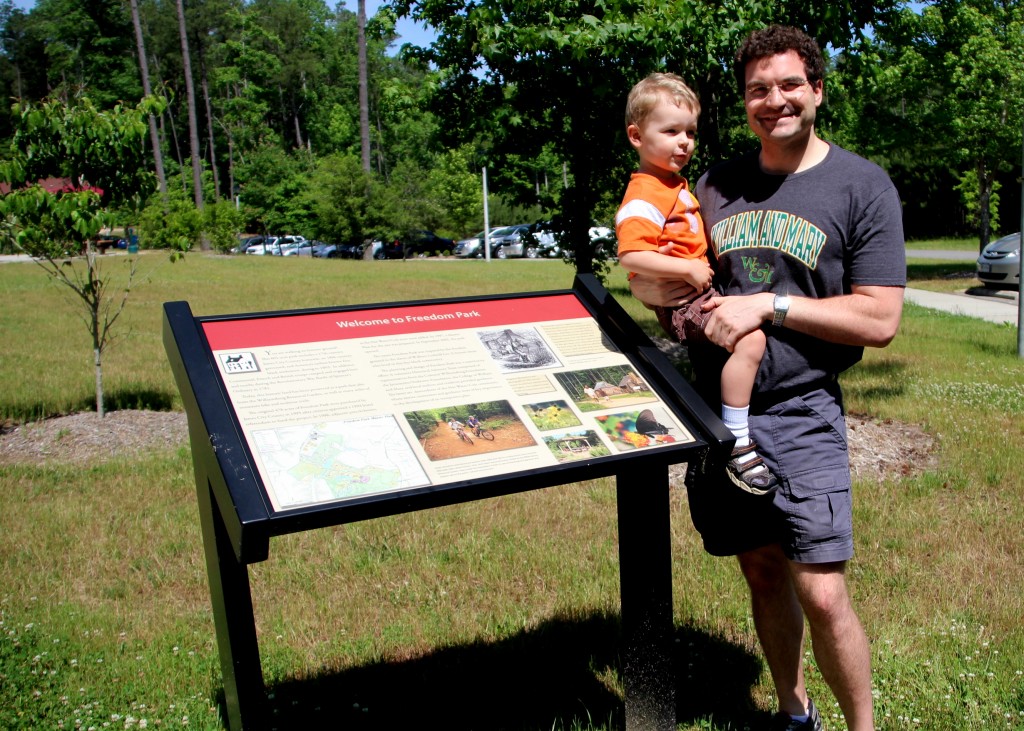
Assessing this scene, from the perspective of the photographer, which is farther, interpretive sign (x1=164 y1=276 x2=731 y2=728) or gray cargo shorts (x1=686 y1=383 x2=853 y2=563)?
gray cargo shorts (x1=686 y1=383 x2=853 y2=563)

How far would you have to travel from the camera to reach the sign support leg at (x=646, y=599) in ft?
9.64

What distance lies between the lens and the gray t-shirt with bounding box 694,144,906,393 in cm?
254

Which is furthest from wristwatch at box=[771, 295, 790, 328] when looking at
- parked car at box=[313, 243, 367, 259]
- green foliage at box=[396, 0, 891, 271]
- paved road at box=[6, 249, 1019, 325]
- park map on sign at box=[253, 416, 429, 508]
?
parked car at box=[313, 243, 367, 259]

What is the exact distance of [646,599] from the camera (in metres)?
2.97

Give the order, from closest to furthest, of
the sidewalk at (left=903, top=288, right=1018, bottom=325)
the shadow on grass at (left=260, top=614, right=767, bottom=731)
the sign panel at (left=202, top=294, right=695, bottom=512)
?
the sign panel at (left=202, top=294, right=695, bottom=512) < the shadow on grass at (left=260, top=614, right=767, bottom=731) < the sidewalk at (left=903, top=288, right=1018, bottom=325)

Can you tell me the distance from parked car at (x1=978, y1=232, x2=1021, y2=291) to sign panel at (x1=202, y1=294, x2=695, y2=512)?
629 inches

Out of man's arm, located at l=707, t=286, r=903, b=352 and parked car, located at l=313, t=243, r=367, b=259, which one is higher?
man's arm, located at l=707, t=286, r=903, b=352

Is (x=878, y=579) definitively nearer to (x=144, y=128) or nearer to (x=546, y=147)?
(x=546, y=147)

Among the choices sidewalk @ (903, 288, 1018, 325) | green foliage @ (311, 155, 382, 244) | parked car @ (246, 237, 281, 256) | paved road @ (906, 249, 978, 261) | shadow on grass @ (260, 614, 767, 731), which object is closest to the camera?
shadow on grass @ (260, 614, 767, 731)

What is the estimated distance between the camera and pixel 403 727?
11.3 ft

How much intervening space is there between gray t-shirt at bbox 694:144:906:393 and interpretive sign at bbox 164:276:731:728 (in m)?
0.33

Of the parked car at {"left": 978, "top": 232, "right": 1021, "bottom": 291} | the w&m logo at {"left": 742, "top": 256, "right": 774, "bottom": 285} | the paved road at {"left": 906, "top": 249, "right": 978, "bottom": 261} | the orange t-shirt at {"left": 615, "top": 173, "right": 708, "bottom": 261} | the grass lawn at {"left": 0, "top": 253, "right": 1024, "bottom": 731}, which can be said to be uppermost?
the orange t-shirt at {"left": 615, "top": 173, "right": 708, "bottom": 261}

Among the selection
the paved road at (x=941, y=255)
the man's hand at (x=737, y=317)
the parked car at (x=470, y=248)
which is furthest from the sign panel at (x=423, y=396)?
the parked car at (x=470, y=248)

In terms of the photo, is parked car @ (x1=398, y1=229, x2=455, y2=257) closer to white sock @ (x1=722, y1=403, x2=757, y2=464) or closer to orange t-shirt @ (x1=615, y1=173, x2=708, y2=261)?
orange t-shirt @ (x1=615, y1=173, x2=708, y2=261)
